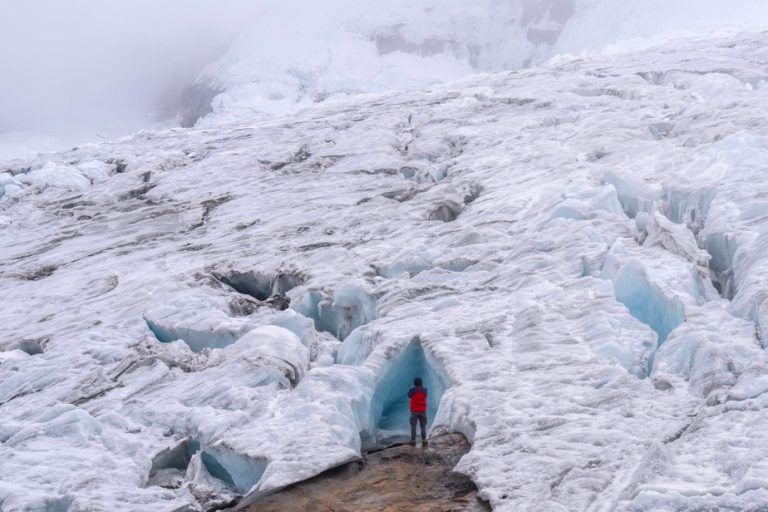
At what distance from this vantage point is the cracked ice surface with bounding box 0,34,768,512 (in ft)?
24.6

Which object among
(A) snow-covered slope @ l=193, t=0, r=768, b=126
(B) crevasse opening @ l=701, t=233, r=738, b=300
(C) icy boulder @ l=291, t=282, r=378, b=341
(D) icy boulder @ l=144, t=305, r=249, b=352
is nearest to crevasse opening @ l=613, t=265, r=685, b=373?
(B) crevasse opening @ l=701, t=233, r=738, b=300

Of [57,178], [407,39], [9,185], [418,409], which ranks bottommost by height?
[9,185]

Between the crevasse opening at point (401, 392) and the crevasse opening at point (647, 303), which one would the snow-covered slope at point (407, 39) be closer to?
the crevasse opening at point (401, 392)

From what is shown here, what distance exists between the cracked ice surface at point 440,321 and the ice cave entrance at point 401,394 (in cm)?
5

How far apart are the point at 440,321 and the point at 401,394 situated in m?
1.17

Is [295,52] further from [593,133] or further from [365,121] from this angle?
[593,133]

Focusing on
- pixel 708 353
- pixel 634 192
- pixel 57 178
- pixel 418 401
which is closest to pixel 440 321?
pixel 418 401

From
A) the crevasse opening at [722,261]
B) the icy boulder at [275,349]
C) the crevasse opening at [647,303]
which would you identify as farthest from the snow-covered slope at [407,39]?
the crevasse opening at [647,303]

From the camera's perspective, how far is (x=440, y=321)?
35.0 ft

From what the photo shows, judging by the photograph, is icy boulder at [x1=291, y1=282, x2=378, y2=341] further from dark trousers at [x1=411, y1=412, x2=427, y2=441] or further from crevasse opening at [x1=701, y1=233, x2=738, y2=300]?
crevasse opening at [x1=701, y1=233, x2=738, y2=300]

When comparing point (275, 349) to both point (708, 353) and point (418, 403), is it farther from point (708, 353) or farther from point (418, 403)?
point (708, 353)

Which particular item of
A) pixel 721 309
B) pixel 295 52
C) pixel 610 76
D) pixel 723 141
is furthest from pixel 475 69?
pixel 721 309

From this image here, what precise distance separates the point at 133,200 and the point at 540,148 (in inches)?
439

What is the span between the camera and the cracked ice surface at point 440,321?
295 inches
